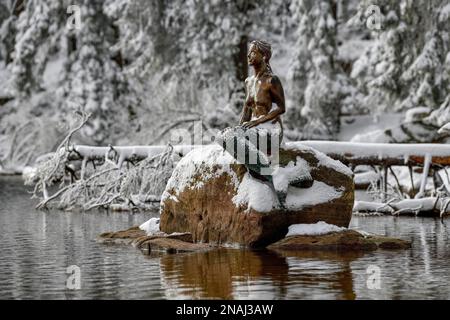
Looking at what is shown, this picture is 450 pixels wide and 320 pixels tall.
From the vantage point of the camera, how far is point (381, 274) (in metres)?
11.0

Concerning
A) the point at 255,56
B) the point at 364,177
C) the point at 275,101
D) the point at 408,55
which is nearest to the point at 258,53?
the point at 255,56

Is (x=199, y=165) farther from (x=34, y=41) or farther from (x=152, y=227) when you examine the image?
(x=34, y=41)

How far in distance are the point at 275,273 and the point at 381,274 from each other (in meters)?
1.18

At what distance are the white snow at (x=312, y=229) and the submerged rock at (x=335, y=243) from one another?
7cm

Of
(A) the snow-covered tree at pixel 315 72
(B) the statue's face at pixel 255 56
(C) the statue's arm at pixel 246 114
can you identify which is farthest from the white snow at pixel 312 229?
(A) the snow-covered tree at pixel 315 72

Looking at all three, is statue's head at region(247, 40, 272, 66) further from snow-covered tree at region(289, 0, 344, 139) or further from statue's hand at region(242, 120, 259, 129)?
snow-covered tree at region(289, 0, 344, 139)

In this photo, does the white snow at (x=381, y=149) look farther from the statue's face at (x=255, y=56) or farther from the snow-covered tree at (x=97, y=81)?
the snow-covered tree at (x=97, y=81)

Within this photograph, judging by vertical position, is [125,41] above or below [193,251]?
Answer: above

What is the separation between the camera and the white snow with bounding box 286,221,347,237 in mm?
14180

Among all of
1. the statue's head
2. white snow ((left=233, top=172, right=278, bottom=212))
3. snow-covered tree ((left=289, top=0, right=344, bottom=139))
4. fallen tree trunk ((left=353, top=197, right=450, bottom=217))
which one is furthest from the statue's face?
snow-covered tree ((left=289, top=0, right=344, bottom=139))

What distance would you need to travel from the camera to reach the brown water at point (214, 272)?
31.2 feet

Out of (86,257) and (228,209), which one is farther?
(228,209)
